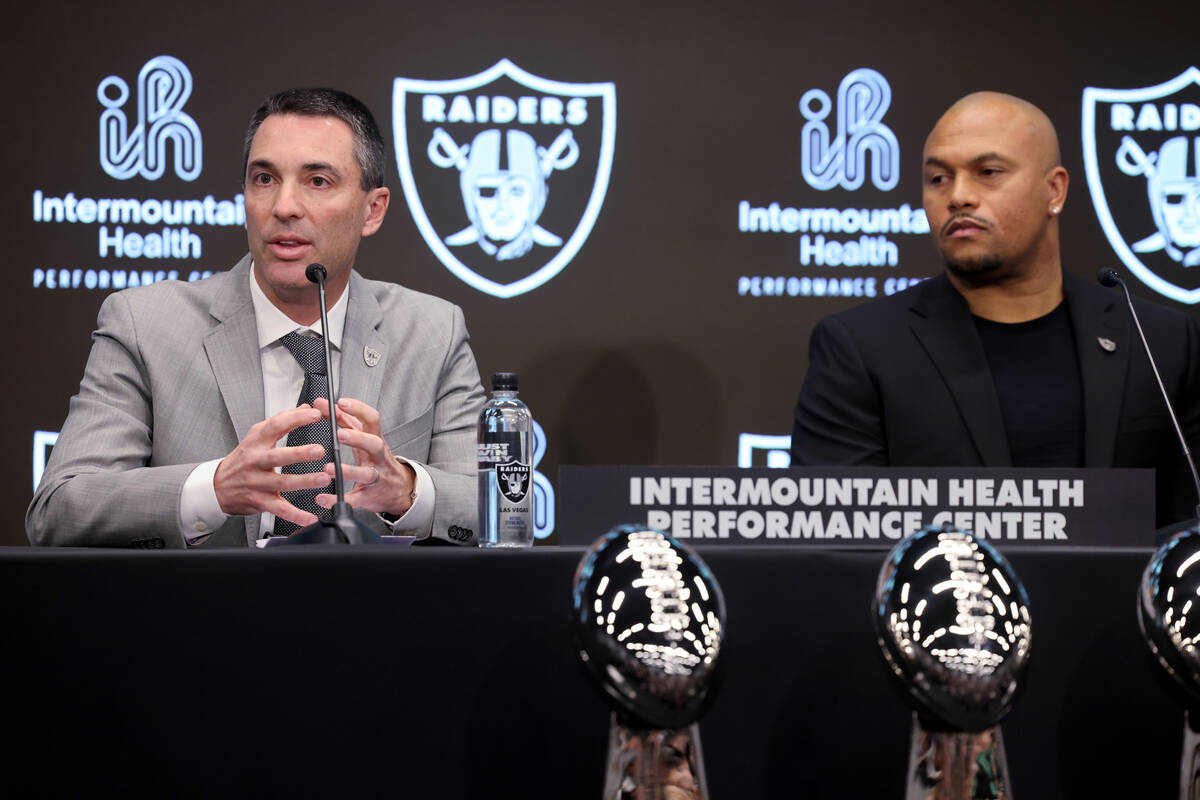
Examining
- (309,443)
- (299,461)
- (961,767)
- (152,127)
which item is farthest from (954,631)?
(152,127)

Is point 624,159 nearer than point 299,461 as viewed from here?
No

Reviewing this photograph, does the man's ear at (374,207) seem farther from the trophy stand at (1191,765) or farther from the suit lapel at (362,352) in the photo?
the trophy stand at (1191,765)

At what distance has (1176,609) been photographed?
0.82 metres

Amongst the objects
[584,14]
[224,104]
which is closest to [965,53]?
[584,14]

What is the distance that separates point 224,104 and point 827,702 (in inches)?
115

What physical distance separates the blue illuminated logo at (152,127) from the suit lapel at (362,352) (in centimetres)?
146

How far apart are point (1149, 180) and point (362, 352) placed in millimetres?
2530

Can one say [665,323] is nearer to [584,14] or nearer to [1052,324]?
[584,14]

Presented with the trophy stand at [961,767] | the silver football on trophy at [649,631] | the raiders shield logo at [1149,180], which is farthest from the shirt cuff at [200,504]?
the raiders shield logo at [1149,180]

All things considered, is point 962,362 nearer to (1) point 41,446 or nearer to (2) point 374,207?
(2) point 374,207

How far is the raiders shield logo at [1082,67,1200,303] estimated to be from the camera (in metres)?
3.49

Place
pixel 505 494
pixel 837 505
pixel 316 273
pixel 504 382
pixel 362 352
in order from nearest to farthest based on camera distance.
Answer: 1. pixel 837 505
2. pixel 505 494
3. pixel 504 382
4. pixel 316 273
5. pixel 362 352

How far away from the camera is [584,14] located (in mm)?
3449

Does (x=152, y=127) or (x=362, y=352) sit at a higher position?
(x=152, y=127)
